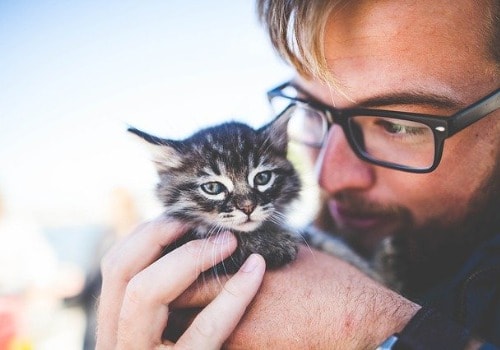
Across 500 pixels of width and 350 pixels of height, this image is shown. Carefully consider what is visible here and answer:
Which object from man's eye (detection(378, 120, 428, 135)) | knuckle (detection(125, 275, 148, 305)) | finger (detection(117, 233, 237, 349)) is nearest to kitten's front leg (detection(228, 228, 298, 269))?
finger (detection(117, 233, 237, 349))

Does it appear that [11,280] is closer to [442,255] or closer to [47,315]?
[47,315]

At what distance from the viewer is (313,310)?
46.4 inches

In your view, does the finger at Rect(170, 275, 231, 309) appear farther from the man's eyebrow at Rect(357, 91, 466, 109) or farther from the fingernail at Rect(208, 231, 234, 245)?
the man's eyebrow at Rect(357, 91, 466, 109)

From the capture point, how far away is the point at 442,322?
952 millimetres

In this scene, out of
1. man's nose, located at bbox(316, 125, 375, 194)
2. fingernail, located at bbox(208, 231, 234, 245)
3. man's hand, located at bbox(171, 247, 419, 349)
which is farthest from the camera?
man's nose, located at bbox(316, 125, 375, 194)

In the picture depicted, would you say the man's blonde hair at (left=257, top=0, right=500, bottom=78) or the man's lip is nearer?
the man's blonde hair at (left=257, top=0, right=500, bottom=78)

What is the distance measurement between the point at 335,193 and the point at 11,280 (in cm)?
259

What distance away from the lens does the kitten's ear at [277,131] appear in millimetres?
1670

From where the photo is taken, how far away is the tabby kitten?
4.61 ft

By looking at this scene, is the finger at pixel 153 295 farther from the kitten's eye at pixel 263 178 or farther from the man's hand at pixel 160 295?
the kitten's eye at pixel 263 178

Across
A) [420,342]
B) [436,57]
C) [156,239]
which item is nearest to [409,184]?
[436,57]

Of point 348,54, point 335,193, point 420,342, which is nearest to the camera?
point 420,342

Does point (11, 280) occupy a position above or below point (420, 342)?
below

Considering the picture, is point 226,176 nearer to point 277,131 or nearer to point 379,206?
point 277,131
